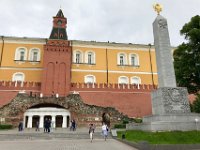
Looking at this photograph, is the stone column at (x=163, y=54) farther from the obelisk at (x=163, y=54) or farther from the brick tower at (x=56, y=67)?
the brick tower at (x=56, y=67)

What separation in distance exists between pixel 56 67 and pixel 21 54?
7886 millimetres

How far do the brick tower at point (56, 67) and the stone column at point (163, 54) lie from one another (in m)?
18.6

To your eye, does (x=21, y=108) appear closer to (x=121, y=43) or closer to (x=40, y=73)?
(x=40, y=73)

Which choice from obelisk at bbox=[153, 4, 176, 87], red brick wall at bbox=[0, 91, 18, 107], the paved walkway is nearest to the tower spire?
red brick wall at bbox=[0, 91, 18, 107]

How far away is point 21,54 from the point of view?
35781 millimetres

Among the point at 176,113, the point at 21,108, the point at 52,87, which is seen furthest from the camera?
the point at 52,87

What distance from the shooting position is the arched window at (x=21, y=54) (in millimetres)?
35250

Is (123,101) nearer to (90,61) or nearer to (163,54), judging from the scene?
(90,61)

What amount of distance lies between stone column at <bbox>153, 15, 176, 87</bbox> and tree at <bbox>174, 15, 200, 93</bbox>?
30.1 ft

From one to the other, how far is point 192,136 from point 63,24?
30.9 metres

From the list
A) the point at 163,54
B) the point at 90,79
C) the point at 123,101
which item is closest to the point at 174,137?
the point at 163,54

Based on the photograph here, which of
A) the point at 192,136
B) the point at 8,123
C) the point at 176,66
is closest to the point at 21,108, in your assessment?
the point at 8,123

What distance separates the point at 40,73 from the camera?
112 ft

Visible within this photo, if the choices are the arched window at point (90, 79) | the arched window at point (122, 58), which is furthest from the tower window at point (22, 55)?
the arched window at point (122, 58)
